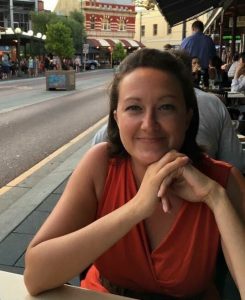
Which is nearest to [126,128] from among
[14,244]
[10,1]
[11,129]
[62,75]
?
[14,244]

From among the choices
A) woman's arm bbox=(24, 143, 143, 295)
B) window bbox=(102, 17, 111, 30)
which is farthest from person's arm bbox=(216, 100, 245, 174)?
window bbox=(102, 17, 111, 30)

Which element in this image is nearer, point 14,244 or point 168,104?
point 168,104

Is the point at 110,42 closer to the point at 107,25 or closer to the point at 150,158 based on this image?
the point at 107,25

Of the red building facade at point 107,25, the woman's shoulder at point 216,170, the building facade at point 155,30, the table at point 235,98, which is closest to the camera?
the woman's shoulder at point 216,170

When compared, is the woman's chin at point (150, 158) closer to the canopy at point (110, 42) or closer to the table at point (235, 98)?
the table at point (235, 98)

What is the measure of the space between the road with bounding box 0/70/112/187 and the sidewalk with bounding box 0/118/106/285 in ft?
1.70

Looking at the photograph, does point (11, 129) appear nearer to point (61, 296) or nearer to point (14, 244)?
point (14, 244)

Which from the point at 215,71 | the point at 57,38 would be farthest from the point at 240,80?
the point at 57,38

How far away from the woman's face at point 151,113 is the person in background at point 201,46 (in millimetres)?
7479

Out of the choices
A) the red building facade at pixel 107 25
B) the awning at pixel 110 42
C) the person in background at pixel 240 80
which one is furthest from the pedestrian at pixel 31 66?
the red building facade at pixel 107 25

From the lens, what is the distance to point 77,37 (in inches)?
2185

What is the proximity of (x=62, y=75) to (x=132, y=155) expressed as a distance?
19860 millimetres

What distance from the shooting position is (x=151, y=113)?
1.60 m

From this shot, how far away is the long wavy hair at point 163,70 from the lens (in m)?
1.67
